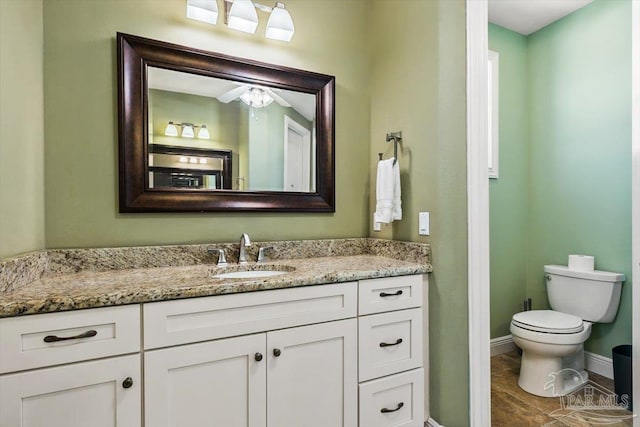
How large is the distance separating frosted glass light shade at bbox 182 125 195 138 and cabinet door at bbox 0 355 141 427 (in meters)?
1.05

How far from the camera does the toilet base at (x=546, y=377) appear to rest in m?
2.04

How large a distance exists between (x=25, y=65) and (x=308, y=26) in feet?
4.58

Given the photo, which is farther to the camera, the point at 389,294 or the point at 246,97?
the point at 246,97

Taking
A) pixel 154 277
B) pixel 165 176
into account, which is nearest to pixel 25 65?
pixel 165 176

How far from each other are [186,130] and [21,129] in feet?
2.06

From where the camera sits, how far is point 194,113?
66.6 inches

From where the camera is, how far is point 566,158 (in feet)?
8.27

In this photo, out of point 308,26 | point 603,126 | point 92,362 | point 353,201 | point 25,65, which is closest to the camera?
point 92,362

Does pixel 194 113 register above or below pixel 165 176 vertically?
above

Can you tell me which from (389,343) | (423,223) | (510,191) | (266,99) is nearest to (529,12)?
(510,191)

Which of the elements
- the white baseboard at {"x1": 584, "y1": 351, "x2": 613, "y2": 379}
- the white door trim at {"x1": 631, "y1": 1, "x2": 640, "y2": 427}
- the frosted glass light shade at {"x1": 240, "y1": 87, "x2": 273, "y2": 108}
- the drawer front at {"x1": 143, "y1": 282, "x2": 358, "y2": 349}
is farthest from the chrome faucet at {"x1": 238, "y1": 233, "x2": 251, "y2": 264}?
the white baseboard at {"x1": 584, "y1": 351, "x2": 613, "y2": 379}

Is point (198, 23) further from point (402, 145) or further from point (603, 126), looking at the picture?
point (603, 126)

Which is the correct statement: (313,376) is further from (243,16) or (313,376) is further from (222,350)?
(243,16)

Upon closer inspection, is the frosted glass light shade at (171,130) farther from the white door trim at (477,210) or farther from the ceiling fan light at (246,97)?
the white door trim at (477,210)
